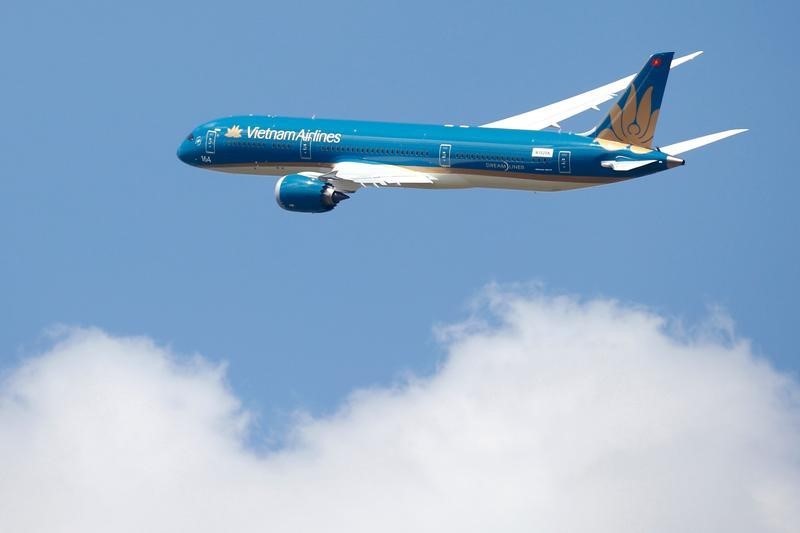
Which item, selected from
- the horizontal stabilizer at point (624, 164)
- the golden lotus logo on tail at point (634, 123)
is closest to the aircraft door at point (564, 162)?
the horizontal stabilizer at point (624, 164)

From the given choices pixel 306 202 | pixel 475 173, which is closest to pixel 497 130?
pixel 475 173

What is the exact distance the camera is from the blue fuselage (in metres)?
151

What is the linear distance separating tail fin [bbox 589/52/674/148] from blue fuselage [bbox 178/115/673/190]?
83 cm

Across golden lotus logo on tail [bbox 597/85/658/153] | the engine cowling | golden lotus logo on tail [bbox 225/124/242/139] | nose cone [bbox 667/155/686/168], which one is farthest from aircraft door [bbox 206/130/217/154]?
nose cone [bbox 667/155/686/168]

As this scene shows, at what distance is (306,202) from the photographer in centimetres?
15400

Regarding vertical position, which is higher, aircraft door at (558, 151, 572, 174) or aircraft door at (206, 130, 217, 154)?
aircraft door at (206, 130, 217, 154)

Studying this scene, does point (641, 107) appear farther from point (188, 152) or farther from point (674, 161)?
point (188, 152)

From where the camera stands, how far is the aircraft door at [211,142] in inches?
6412

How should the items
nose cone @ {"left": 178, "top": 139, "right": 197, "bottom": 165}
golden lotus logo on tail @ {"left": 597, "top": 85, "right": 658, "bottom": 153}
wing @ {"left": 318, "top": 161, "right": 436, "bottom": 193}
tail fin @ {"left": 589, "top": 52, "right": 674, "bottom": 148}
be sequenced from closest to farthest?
tail fin @ {"left": 589, "top": 52, "right": 674, "bottom": 148}
golden lotus logo on tail @ {"left": 597, "top": 85, "right": 658, "bottom": 153}
wing @ {"left": 318, "top": 161, "right": 436, "bottom": 193}
nose cone @ {"left": 178, "top": 139, "right": 197, "bottom": 165}

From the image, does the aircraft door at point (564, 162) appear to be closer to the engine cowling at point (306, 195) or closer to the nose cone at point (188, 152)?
the engine cowling at point (306, 195)

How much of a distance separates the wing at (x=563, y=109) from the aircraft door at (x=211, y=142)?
17.8 meters

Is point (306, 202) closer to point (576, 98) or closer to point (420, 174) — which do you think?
point (420, 174)

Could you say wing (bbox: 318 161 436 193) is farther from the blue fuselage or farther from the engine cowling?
the engine cowling

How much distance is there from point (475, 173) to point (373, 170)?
6556 millimetres
